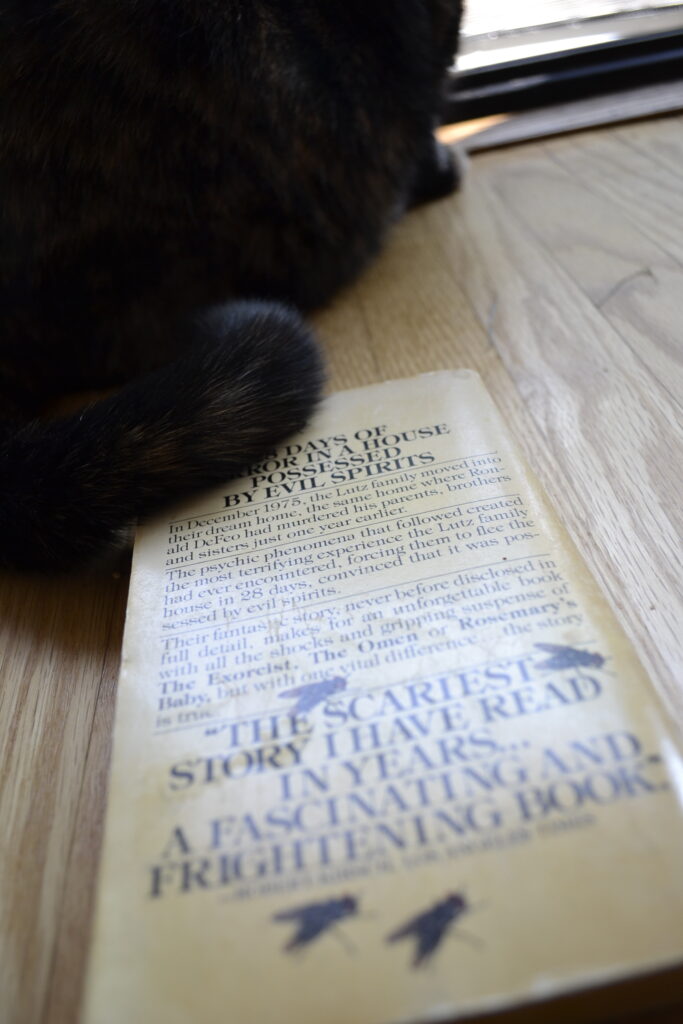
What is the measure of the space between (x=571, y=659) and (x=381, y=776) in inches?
5.3

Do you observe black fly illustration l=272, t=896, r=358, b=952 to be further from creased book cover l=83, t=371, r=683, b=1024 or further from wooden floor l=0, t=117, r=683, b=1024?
wooden floor l=0, t=117, r=683, b=1024

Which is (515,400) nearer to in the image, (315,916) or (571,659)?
(571,659)

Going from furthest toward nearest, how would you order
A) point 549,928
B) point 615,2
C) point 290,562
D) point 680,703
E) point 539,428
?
point 615,2 < point 539,428 < point 290,562 < point 680,703 < point 549,928

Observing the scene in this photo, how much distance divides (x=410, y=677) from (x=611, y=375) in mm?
401

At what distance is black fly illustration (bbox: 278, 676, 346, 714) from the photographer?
1.45 feet

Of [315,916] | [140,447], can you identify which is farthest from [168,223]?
[315,916]

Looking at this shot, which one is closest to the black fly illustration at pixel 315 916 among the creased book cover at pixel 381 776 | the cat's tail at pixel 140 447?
the creased book cover at pixel 381 776

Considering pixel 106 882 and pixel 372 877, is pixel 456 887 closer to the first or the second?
pixel 372 877

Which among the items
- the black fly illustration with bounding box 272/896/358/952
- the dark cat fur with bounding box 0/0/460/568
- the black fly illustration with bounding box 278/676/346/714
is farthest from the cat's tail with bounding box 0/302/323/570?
the black fly illustration with bounding box 272/896/358/952

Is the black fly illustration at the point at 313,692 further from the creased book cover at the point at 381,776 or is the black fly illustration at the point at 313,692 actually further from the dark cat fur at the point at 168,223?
the dark cat fur at the point at 168,223

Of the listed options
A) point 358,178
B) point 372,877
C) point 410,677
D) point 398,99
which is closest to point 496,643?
point 410,677

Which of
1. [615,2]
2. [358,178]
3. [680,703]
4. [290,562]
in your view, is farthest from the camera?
[615,2]

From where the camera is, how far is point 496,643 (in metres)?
0.45

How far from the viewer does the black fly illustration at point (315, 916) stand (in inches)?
13.5
